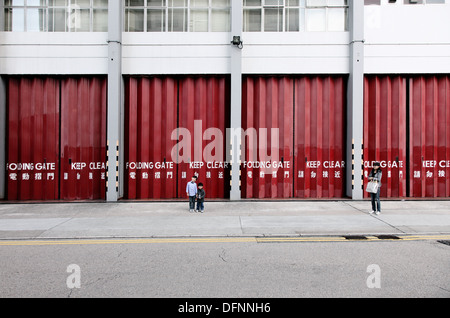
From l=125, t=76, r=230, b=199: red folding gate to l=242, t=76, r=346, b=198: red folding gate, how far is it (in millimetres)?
1175

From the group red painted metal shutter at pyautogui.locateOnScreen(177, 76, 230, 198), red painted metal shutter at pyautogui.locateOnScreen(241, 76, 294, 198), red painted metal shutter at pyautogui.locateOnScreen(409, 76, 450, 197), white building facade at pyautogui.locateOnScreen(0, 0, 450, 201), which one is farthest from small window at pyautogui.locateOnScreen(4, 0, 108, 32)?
red painted metal shutter at pyautogui.locateOnScreen(409, 76, 450, 197)

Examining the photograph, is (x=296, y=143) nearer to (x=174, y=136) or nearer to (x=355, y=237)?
(x=174, y=136)

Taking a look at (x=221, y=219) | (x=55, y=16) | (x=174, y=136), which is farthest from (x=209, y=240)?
(x=55, y=16)

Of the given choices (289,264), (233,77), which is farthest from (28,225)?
(233,77)

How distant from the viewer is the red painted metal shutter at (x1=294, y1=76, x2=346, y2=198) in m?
14.3

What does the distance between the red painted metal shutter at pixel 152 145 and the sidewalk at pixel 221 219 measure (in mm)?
968

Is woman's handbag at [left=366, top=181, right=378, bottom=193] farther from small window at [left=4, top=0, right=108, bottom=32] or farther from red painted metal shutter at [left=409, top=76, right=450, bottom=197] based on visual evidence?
small window at [left=4, top=0, right=108, bottom=32]

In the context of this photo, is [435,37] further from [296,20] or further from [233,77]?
[233,77]

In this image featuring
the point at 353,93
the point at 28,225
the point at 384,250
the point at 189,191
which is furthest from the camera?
the point at 353,93

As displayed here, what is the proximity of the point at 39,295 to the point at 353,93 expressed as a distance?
12532mm

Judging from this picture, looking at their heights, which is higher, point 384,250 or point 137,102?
point 137,102

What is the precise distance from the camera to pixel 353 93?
1381 cm

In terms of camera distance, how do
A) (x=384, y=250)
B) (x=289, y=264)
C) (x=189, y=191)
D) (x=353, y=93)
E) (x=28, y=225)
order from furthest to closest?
(x=353, y=93) → (x=189, y=191) → (x=28, y=225) → (x=384, y=250) → (x=289, y=264)

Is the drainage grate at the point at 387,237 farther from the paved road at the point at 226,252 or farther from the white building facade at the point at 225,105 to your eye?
the white building facade at the point at 225,105
